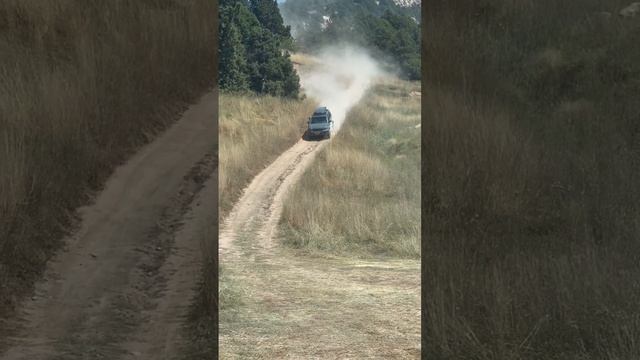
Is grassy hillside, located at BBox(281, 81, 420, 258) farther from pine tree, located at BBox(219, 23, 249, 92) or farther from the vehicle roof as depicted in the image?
pine tree, located at BBox(219, 23, 249, 92)

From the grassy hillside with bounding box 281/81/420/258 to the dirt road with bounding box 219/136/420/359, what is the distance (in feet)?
1.38

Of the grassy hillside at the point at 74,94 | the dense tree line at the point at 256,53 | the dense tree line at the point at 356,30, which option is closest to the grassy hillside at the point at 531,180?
the dense tree line at the point at 256,53

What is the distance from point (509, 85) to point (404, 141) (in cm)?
465

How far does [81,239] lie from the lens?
7859 mm

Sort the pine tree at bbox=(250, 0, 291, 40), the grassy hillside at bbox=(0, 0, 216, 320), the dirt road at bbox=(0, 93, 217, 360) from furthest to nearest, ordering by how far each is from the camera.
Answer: the pine tree at bbox=(250, 0, 291, 40)
the grassy hillside at bbox=(0, 0, 216, 320)
the dirt road at bbox=(0, 93, 217, 360)

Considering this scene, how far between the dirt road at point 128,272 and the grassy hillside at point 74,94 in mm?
296

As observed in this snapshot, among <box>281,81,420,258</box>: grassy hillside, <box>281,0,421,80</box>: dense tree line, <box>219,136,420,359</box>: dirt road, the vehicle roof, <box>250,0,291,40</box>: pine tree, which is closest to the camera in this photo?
<box>219,136,420,359</box>: dirt road

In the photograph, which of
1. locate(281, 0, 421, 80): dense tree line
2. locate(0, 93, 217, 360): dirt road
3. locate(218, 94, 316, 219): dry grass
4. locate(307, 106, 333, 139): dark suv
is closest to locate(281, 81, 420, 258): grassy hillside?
locate(307, 106, 333, 139): dark suv

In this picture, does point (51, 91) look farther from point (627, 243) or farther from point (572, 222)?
point (627, 243)

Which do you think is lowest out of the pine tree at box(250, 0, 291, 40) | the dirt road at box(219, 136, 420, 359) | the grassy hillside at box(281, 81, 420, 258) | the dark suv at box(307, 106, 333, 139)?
the dirt road at box(219, 136, 420, 359)

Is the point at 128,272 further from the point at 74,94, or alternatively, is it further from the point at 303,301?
the point at 74,94

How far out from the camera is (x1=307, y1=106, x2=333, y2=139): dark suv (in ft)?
42.9

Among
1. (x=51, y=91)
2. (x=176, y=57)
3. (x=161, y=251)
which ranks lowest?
(x=161, y=251)

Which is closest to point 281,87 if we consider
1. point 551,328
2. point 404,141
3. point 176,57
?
point 176,57
